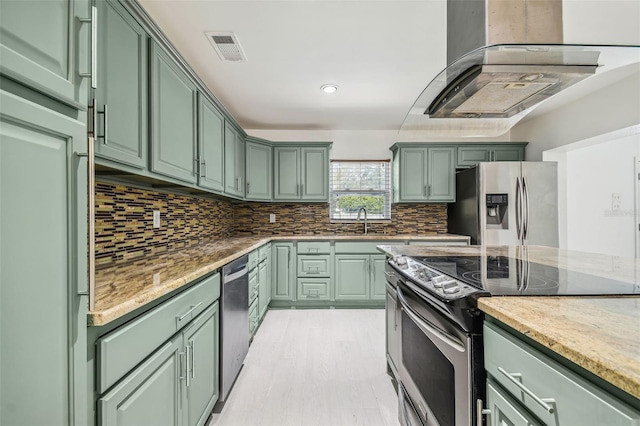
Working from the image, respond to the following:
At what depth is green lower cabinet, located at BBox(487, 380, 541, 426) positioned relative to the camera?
2.39 ft

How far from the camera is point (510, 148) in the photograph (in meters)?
4.11

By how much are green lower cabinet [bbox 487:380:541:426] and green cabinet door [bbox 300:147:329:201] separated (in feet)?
11.0

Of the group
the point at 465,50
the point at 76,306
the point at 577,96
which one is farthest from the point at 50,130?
the point at 577,96

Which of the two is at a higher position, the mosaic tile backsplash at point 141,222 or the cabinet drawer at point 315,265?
the mosaic tile backsplash at point 141,222

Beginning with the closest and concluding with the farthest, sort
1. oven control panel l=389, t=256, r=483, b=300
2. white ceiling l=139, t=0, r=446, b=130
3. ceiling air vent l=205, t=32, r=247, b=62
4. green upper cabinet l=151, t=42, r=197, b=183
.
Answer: oven control panel l=389, t=256, r=483, b=300, green upper cabinet l=151, t=42, r=197, b=183, white ceiling l=139, t=0, r=446, b=130, ceiling air vent l=205, t=32, r=247, b=62

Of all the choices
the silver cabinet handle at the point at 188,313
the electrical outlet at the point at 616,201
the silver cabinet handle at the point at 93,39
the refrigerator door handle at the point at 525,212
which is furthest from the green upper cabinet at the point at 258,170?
the electrical outlet at the point at 616,201

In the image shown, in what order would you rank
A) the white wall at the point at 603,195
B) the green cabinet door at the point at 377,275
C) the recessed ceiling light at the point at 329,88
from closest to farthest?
the recessed ceiling light at the point at 329,88
the green cabinet door at the point at 377,275
the white wall at the point at 603,195

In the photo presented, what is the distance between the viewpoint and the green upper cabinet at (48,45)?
1.99 feet

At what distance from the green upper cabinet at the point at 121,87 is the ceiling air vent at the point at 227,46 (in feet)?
2.30

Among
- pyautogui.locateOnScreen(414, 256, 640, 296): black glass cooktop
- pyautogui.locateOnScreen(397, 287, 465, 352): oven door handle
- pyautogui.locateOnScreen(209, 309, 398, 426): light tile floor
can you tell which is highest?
pyautogui.locateOnScreen(414, 256, 640, 296): black glass cooktop

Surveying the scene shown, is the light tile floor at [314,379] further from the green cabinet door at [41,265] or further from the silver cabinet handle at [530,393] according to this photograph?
the green cabinet door at [41,265]

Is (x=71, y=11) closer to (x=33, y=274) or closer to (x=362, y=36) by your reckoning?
(x=33, y=274)

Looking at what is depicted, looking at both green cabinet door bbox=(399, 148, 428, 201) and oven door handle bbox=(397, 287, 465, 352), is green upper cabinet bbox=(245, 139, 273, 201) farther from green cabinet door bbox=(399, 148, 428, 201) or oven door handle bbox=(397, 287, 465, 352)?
oven door handle bbox=(397, 287, 465, 352)

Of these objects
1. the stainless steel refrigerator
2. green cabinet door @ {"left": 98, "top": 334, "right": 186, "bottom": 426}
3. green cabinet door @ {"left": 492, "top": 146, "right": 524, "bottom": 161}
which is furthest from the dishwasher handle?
green cabinet door @ {"left": 492, "top": 146, "right": 524, "bottom": 161}
